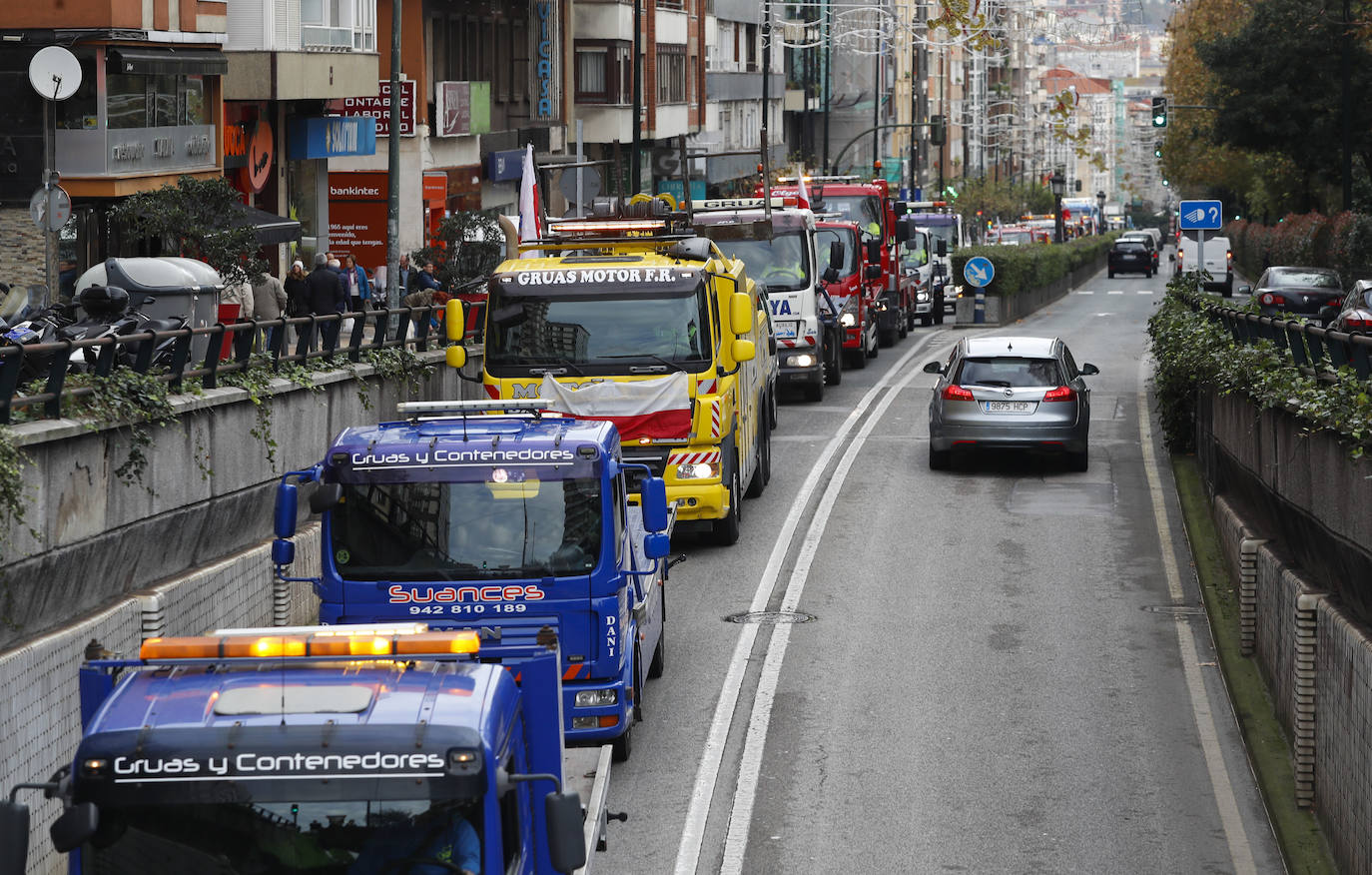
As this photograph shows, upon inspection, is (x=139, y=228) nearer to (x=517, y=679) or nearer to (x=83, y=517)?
(x=83, y=517)

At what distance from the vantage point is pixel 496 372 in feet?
56.1

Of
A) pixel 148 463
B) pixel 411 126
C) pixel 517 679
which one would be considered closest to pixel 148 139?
pixel 411 126

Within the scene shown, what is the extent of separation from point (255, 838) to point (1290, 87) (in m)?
57.6

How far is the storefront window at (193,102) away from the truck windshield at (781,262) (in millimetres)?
8905

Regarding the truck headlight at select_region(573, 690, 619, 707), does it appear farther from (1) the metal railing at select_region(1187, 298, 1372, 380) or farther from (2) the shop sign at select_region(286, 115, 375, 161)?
(2) the shop sign at select_region(286, 115, 375, 161)

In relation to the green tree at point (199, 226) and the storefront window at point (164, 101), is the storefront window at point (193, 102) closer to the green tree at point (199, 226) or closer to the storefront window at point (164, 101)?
the storefront window at point (164, 101)

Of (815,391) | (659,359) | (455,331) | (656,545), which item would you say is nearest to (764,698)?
(656,545)

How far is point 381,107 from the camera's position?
3947 centimetres

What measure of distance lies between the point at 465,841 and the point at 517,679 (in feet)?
4.33

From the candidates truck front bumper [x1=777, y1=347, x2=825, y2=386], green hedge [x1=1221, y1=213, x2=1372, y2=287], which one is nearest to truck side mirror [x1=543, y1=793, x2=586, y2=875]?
truck front bumper [x1=777, y1=347, x2=825, y2=386]

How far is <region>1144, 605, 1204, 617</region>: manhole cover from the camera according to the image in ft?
52.3

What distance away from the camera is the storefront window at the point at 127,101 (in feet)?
91.0

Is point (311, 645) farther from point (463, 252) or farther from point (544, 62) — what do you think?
point (544, 62)

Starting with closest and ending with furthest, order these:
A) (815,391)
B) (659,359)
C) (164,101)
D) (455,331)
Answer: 1. (659,359)
2. (455,331)
3. (164,101)
4. (815,391)
